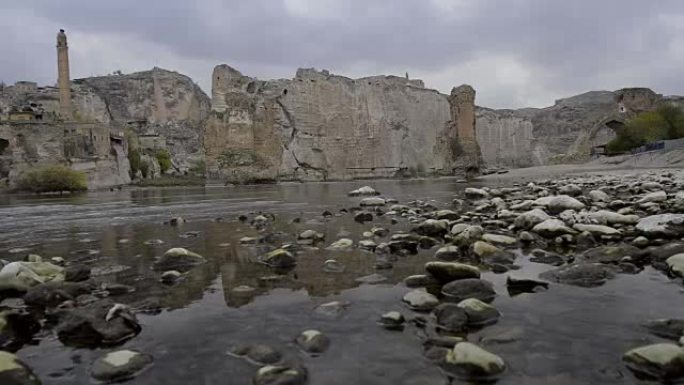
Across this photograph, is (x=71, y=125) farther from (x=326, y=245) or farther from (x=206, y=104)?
(x=206, y=104)

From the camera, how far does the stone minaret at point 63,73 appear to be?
57.8 meters

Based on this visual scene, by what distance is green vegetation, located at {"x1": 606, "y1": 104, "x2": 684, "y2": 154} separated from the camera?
37.8 meters

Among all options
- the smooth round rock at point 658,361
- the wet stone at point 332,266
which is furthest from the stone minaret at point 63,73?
the smooth round rock at point 658,361

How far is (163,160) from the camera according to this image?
6875 cm

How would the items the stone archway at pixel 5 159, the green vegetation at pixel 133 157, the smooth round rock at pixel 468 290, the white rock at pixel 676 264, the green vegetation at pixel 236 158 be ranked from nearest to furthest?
the smooth round rock at pixel 468 290 → the white rock at pixel 676 264 → the stone archway at pixel 5 159 → the green vegetation at pixel 236 158 → the green vegetation at pixel 133 157

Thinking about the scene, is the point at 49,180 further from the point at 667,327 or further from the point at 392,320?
the point at 667,327

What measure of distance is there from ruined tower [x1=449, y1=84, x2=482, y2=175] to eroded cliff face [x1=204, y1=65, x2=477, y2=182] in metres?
0.47

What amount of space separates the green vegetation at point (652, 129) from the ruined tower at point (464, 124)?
19.8m

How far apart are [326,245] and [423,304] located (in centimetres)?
277

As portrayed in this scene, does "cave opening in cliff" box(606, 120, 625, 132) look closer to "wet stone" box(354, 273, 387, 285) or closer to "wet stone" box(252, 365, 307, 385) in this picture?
"wet stone" box(354, 273, 387, 285)

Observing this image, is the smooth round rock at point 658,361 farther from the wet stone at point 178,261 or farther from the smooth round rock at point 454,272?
the wet stone at point 178,261

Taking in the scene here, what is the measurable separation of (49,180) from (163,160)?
117 feet

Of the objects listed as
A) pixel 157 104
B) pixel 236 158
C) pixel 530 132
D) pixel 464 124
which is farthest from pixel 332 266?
pixel 157 104

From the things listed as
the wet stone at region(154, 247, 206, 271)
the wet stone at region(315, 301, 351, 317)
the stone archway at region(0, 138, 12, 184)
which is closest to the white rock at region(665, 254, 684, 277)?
the wet stone at region(315, 301, 351, 317)
